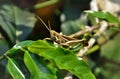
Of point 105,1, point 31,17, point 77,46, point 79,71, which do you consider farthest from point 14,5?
point 79,71

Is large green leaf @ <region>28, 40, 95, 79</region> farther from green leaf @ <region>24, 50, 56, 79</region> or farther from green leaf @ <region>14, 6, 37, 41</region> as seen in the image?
green leaf @ <region>14, 6, 37, 41</region>

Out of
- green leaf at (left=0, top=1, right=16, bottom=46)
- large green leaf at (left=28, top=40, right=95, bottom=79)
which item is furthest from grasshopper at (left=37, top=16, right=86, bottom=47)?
green leaf at (left=0, top=1, right=16, bottom=46)

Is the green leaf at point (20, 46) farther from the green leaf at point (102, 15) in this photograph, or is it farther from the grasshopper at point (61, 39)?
the green leaf at point (102, 15)

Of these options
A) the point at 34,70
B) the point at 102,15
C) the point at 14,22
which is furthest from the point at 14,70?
the point at 14,22

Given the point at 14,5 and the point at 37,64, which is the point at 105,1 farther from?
the point at 37,64

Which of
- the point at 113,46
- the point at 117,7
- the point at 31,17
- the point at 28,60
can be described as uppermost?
the point at 28,60

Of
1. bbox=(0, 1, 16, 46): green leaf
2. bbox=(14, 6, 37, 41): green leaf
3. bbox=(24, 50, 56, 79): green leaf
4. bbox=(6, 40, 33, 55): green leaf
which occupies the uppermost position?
bbox=(6, 40, 33, 55): green leaf
